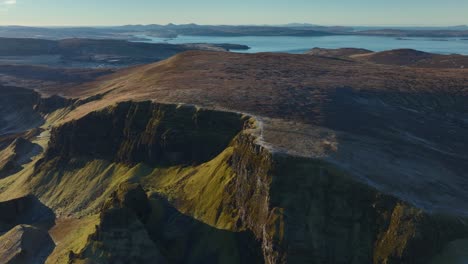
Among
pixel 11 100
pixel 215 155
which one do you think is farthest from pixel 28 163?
pixel 11 100

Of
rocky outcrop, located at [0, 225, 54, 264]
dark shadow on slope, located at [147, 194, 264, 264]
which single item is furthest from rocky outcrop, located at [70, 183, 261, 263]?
rocky outcrop, located at [0, 225, 54, 264]

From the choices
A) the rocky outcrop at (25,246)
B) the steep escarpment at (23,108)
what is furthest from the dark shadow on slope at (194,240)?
the steep escarpment at (23,108)

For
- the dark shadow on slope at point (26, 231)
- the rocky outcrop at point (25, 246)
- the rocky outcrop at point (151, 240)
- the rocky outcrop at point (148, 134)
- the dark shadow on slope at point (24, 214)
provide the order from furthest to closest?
the dark shadow on slope at point (24, 214) < the rocky outcrop at point (148, 134) < the dark shadow on slope at point (26, 231) < the rocky outcrop at point (25, 246) < the rocky outcrop at point (151, 240)

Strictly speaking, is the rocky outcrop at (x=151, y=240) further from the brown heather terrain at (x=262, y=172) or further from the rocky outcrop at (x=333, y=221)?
the rocky outcrop at (x=333, y=221)

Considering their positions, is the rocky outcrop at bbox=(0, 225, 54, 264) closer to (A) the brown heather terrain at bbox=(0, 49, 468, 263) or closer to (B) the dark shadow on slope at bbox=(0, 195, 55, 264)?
(B) the dark shadow on slope at bbox=(0, 195, 55, 264)

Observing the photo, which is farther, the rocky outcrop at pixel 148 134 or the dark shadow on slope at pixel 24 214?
the dark shadow on slope at pixel 24 214

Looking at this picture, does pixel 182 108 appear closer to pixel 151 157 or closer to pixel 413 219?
pixel 151 157
